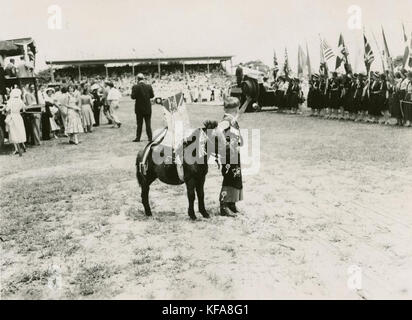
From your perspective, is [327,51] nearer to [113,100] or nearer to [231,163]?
[113,100]

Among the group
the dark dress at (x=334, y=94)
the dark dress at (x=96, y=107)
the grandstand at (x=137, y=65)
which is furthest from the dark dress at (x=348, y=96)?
the grandstand at (x=137, y=65)

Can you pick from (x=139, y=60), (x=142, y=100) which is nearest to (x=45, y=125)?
(x=142, y=100)

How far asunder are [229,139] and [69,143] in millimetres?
9980

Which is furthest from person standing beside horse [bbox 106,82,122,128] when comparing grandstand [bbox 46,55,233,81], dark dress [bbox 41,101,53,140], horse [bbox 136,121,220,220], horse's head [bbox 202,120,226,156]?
grandstand [bbox 46,55,233,81]

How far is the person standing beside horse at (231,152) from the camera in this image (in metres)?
6.01

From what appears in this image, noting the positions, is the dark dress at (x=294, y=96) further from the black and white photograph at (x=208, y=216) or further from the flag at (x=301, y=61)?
the black and white photograph at (x=208, y=216)

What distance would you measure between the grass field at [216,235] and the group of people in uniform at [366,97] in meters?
5.61

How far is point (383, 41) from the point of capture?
16297 millimetres

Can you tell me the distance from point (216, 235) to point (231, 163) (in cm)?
98

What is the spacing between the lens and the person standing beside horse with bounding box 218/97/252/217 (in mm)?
6012

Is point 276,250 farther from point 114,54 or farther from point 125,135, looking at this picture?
point 114,54

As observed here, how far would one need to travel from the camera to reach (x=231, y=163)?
20.1 ft

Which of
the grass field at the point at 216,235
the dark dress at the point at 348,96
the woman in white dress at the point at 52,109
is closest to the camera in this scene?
the grass field at the point at 216,235

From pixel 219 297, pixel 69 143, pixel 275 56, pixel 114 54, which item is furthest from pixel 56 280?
pixel 114 54
